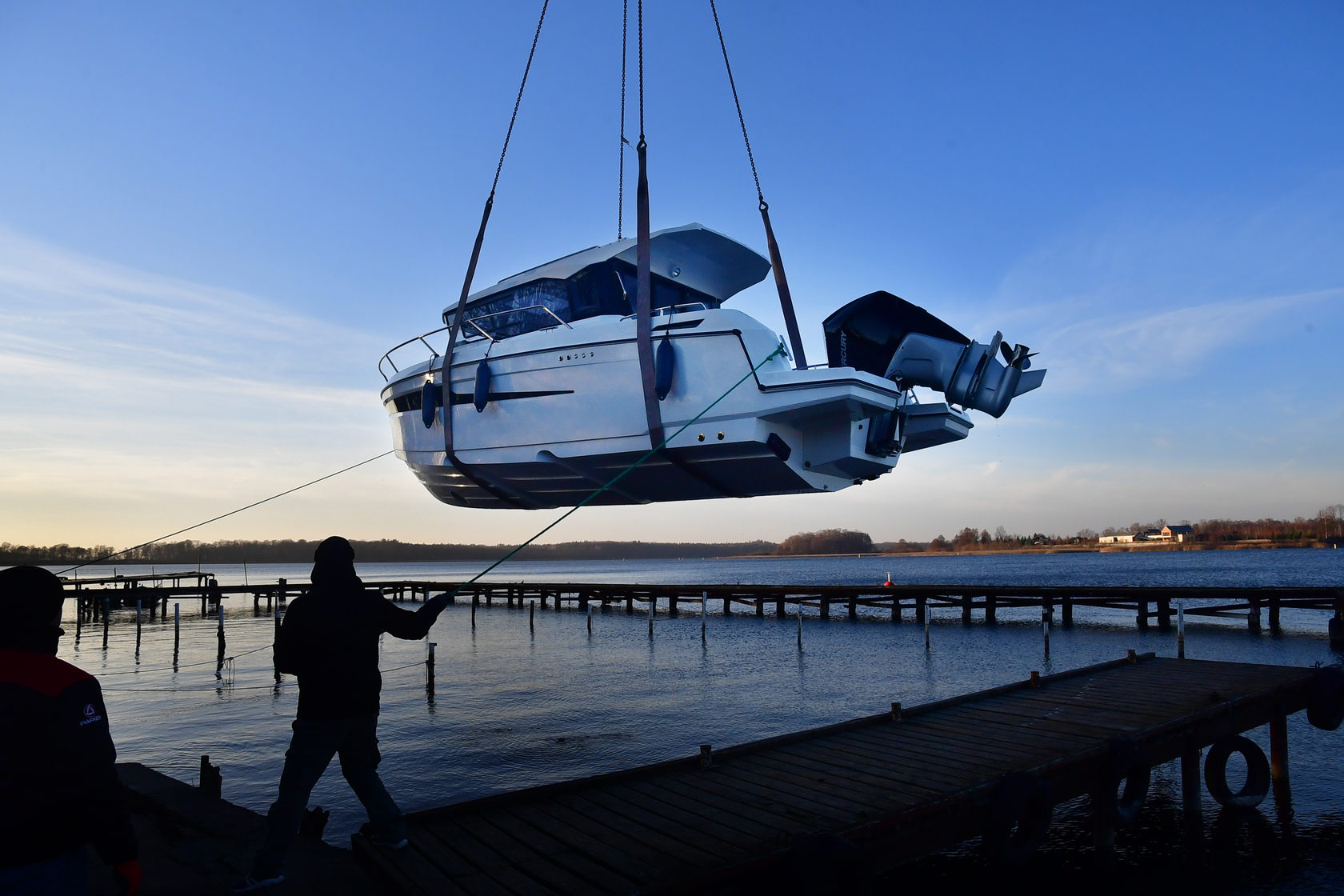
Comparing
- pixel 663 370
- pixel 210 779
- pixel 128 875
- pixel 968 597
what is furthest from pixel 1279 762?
pixel 968 597

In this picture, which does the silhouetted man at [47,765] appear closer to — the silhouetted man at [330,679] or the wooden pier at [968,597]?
the silhouetted man at [330,679]

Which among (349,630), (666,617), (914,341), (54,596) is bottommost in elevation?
(666,617)

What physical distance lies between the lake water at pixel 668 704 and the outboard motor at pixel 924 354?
5101mm

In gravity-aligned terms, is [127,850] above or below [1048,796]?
above

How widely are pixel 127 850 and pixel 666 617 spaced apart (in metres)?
40.4

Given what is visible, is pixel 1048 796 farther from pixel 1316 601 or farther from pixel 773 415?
pixel 1316 601

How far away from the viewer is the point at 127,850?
2600mm

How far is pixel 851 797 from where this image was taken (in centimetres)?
596

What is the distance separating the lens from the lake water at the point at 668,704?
869 cm

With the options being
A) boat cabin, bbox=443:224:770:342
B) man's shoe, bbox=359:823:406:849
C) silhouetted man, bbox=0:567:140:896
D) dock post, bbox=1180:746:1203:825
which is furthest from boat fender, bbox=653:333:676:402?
dock post, bbox=1180:746:1203:825

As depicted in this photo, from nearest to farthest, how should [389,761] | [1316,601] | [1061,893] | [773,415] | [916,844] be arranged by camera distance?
[916,844] → [1061,893] → [773,415] → [389,761] → [1316,601]

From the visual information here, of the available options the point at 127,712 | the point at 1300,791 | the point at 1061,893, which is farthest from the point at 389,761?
the point at 1300,791

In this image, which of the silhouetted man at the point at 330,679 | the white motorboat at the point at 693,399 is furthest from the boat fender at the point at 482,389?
the silhouetted man at the point at 330,679

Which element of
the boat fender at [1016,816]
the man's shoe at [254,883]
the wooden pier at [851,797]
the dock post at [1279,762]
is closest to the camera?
the man's shoe at [254,883]
